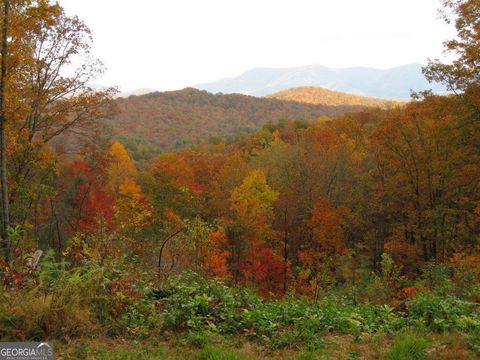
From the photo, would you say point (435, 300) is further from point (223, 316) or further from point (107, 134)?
point (107, 134)

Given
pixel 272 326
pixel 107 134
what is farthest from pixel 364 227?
pixel 272 326

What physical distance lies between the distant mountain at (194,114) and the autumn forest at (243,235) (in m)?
43.5

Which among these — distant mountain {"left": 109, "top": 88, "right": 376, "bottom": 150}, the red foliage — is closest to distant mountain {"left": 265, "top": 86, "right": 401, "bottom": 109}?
distant mountain {"left": 109, "top": 88, "right": 376, "bottom": 150}

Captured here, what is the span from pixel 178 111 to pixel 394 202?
274 ft

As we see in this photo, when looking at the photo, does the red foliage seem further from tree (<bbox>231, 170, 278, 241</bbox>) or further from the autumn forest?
tree (<bbox>231, 170, 278, 241</bbox>)

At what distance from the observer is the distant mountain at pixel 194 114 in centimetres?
8562

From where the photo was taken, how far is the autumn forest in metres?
5.02

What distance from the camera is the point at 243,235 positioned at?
2661cm

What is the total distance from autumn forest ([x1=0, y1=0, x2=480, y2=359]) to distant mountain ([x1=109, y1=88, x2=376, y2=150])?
143 feet

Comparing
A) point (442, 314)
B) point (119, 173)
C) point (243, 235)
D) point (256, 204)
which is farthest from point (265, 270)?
point (119, 173)

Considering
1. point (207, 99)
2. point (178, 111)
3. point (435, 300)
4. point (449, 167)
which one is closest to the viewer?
point (435, 300)

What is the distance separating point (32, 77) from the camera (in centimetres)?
1345

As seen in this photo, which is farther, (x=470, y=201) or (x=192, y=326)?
(x=470, y=201)

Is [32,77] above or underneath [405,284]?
above
